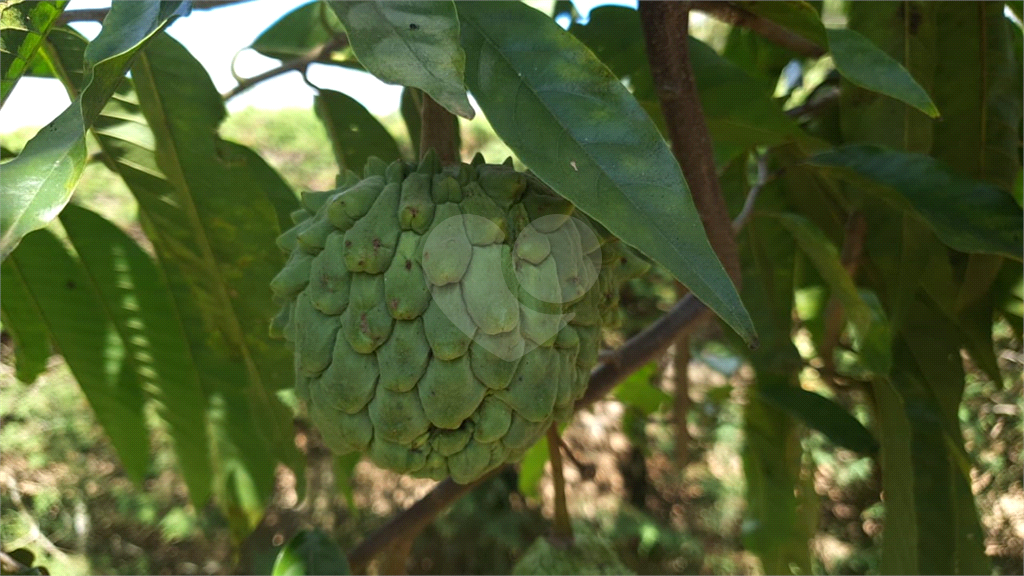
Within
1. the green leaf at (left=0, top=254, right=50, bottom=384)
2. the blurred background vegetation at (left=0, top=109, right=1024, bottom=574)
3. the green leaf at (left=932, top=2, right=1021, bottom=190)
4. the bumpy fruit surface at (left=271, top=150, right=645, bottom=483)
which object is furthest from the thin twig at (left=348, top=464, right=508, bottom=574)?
the blurred background vegetation at (left=0, top=109, right=1024, bottom=574)

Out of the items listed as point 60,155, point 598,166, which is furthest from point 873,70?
point 60,155

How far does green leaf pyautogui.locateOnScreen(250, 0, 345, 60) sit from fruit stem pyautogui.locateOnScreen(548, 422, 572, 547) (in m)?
0.75

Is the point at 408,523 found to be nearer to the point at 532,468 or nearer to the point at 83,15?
the point at 83,15

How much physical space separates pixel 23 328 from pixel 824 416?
1255 millimetres

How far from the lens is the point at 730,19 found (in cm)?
112

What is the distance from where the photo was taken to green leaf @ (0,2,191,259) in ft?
1.90

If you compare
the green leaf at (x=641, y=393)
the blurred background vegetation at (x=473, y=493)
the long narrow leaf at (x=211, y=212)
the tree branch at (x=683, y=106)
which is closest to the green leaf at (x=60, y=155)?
the long narrow leaf at (x=211, y=212)

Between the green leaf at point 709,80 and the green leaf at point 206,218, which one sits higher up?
the green leaf at point 709,80

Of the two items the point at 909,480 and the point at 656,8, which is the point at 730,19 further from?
the point at 909,480

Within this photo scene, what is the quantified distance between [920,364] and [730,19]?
64cm

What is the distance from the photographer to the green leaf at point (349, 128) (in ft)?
4.14

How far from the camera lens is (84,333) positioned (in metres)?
1.30

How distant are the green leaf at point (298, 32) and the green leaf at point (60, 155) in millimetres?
730

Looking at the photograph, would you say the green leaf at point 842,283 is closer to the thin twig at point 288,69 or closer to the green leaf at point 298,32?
the thin twig at point 288,69
